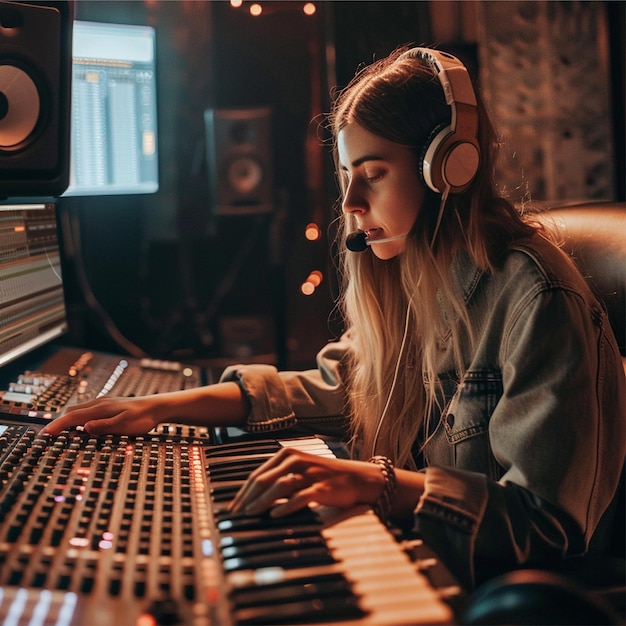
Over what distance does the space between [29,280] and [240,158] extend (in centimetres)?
90

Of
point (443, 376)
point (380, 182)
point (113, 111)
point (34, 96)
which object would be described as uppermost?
point (113, 111)

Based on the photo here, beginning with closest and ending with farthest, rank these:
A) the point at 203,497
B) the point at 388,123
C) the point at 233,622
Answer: the point at 233,622 → the point at 203,497 → the point at 388,123

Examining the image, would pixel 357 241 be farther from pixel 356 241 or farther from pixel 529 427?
pixel 529 427

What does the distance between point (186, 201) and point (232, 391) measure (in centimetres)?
138

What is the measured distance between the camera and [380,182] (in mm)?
1073

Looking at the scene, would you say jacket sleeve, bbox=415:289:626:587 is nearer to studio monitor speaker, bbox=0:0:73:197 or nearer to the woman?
the woman

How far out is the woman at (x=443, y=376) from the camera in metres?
0.80

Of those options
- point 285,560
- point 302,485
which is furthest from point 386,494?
point 285,560

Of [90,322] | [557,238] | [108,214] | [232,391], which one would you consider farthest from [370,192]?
[108,214]

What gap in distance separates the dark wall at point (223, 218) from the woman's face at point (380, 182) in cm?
99

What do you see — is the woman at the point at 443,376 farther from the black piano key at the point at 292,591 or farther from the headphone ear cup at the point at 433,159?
the black piano key at the point at 292,591

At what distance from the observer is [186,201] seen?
8.23 feet

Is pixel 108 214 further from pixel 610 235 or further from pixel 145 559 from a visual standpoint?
pixel 145 559

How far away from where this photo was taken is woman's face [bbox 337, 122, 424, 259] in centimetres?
106
